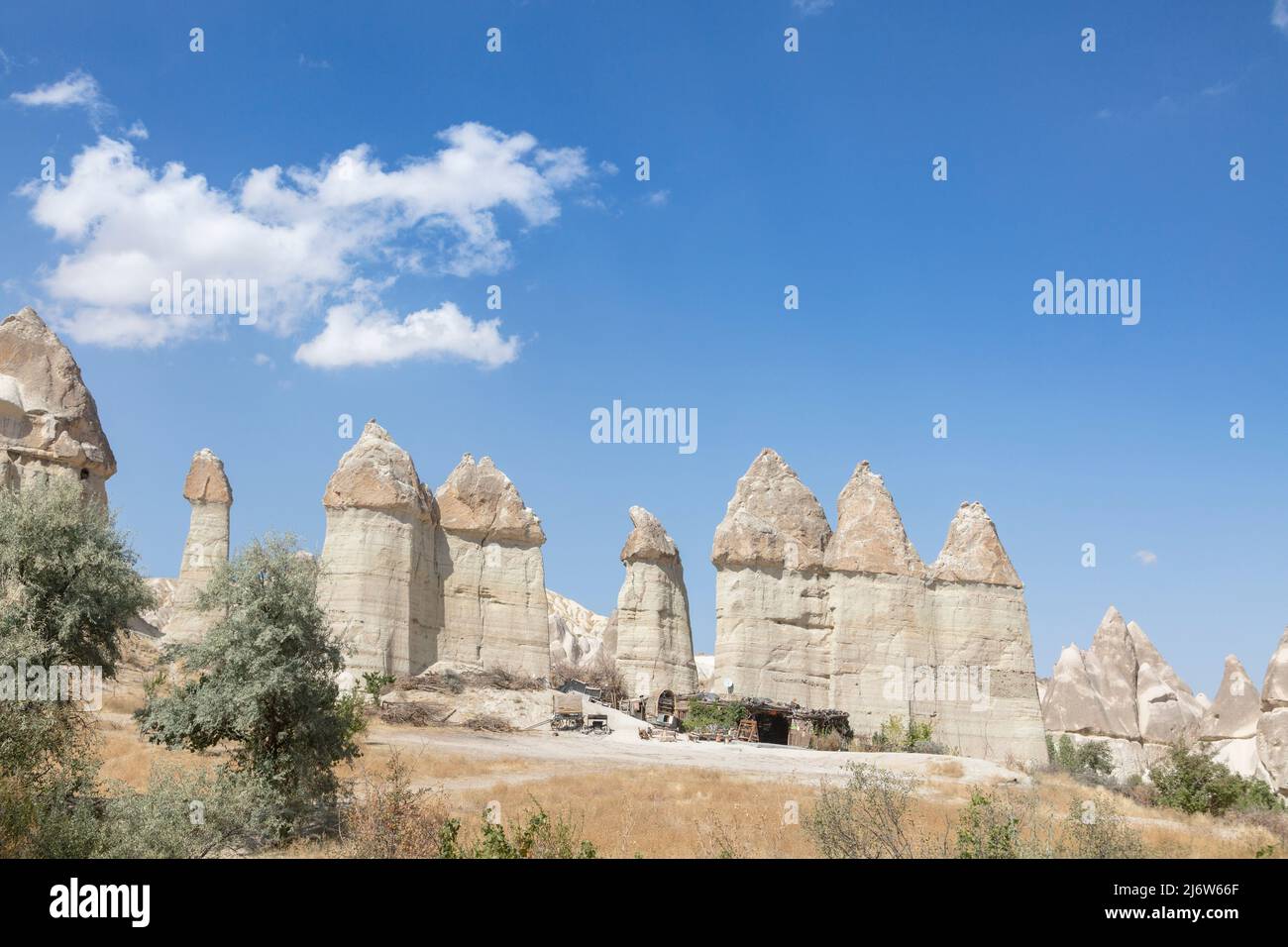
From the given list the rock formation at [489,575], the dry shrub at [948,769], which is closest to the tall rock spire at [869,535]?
the rock formation at [489,575]

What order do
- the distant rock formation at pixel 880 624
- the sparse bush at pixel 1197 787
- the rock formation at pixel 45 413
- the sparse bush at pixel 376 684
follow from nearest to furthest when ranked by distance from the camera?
the sparse bush at pixel 1197 787
the sparse bush at pixel 376 684
the rock formation at pixel 45 413
the distant rock formation at pixel 880 624

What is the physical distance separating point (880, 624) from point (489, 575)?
16.8 metres

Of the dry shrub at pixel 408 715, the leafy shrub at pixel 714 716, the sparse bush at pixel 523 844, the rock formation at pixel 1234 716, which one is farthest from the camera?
the rock formation at pixel 1234 716

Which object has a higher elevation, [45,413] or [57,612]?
[45,413]

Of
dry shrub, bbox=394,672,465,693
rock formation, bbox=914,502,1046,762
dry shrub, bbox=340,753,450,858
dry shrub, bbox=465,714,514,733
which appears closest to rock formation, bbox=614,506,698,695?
dry shrub, bbox=394,672,465,693

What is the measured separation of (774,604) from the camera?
45062 millimetres

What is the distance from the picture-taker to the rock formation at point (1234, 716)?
162ft

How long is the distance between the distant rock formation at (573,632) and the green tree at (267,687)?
40.5 m

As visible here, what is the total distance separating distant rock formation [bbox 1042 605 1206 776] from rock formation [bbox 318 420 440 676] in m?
35.6

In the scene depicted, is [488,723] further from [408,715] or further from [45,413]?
[45,413]

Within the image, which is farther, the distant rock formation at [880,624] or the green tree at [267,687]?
the distant rock formation at [880,624]

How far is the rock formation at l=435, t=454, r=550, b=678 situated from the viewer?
42.0 m

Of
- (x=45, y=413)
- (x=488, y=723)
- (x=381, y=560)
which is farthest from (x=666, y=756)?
(x=45, y=413)

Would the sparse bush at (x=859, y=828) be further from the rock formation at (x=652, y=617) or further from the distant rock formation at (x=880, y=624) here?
the rock formation at (x=652, y=617)
